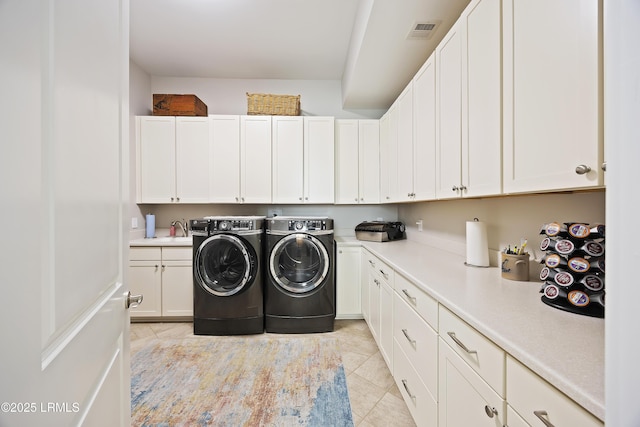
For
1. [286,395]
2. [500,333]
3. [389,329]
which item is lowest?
[286,395]

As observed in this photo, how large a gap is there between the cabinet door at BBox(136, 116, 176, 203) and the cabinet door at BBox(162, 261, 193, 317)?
832 mm

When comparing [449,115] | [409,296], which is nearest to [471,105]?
[449,115]

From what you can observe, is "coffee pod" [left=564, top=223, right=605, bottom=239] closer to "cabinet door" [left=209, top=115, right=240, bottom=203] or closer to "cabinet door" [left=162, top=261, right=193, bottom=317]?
"cabinet door" [left=209, top=115, right=240, bottom=203]

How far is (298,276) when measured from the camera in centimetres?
284

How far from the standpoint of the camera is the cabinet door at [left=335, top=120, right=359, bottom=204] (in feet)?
11.2

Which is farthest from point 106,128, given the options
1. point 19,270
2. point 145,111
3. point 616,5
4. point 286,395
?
point 145,111

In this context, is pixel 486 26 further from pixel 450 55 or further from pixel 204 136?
pixel 204 136

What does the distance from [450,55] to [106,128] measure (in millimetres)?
1735

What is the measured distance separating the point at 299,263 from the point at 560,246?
2.15m

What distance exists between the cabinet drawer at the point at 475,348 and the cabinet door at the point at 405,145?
140 cm

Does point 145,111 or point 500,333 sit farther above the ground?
point 145,111

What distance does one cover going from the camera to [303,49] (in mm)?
2969

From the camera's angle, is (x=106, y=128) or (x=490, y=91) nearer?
(x=106, y=128)

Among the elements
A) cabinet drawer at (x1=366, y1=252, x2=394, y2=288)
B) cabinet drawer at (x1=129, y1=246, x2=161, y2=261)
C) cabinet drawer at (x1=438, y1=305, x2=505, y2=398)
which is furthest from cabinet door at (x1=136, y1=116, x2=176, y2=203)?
cabinet drawer at (x1=438, y1=305, x2=505, y2=398)
